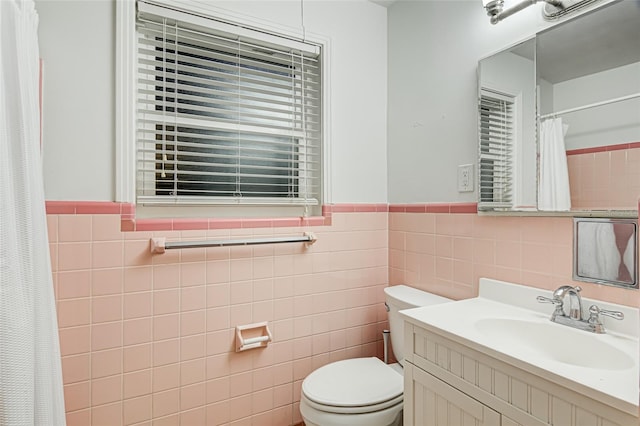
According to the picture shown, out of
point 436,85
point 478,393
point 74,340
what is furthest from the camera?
point 436,85

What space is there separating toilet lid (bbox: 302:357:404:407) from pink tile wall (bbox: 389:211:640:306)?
0.49m

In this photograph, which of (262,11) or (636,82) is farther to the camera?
(262,11)

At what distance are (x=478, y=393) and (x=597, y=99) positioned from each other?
1018 mm

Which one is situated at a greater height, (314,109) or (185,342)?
(314,109)

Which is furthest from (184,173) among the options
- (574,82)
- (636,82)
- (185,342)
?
(636,82)

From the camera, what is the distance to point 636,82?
3.50 feet

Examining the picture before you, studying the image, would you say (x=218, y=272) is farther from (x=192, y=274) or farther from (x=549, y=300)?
(x=549, y=300)

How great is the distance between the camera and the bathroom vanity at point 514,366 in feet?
2.56

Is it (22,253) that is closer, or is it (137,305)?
(22,253)

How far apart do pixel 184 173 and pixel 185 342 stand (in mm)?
750

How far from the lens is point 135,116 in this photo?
1.46 m

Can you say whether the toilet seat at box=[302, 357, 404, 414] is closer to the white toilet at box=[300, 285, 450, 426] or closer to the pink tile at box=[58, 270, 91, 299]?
the white toilet at box=[300, 285, 450, 426]

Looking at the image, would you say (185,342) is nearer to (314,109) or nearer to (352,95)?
(314,109)

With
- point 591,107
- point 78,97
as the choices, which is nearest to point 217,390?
point 78,97
